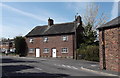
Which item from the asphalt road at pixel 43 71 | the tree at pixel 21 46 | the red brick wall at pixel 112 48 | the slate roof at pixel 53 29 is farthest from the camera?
the tree at pixel 21 46

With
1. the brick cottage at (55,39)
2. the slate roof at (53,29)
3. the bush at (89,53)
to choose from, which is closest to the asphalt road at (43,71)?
the bush at (89,53)

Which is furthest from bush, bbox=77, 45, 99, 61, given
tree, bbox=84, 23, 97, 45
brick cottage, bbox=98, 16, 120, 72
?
brick cottage, bbox=98, 16, 120, 72

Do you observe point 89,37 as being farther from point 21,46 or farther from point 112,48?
point 112,48

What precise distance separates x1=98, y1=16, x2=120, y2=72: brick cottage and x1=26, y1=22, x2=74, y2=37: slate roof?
20.4 m

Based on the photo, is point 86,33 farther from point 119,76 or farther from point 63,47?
point 119,76

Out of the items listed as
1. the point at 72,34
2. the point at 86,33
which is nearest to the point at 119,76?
the point at 72,34

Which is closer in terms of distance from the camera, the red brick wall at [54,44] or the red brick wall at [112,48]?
the red brick wall at [112,48]

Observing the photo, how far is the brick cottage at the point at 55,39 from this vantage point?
3859 cm

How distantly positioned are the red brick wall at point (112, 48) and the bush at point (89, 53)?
13.4m

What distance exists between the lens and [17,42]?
160 ft

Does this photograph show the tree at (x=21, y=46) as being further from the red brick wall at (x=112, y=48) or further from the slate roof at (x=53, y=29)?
the red brick wall at (x=112, y=48)

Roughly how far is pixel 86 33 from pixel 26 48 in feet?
57.6

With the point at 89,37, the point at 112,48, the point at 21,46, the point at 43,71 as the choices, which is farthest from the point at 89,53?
the point at 21,46

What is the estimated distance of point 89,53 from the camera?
108 feet
